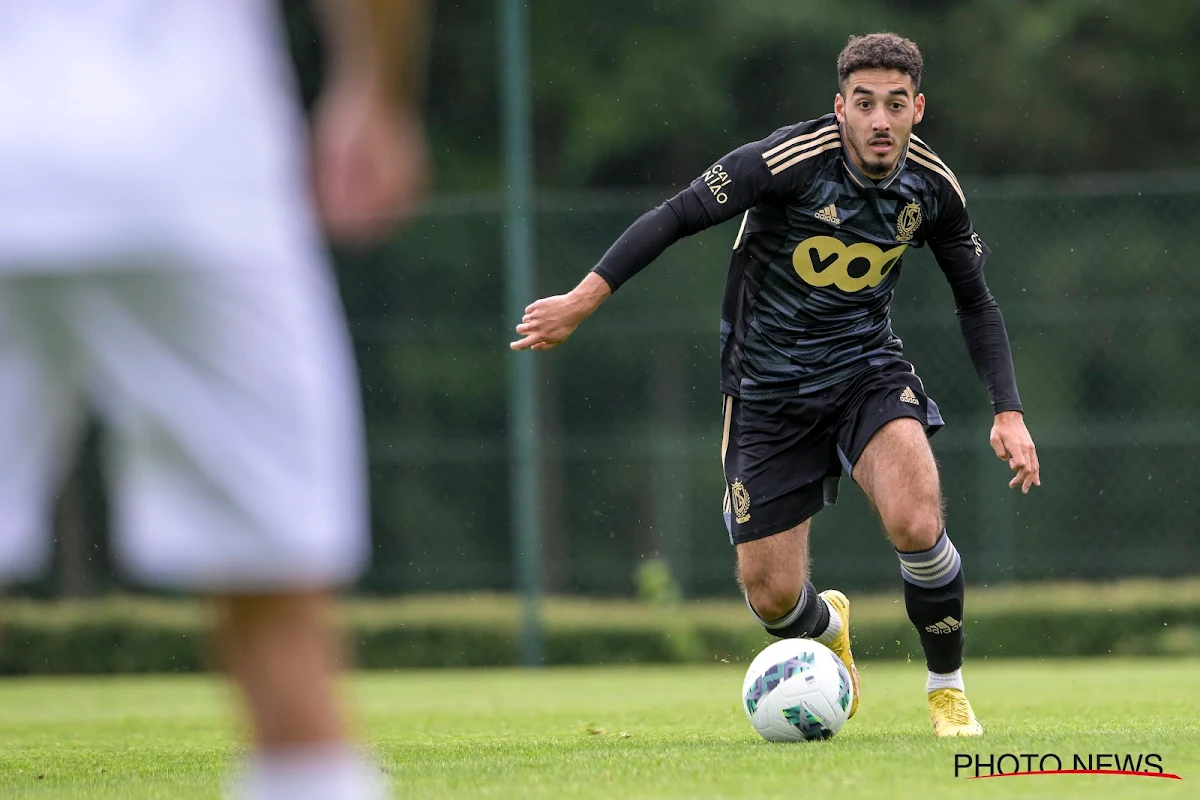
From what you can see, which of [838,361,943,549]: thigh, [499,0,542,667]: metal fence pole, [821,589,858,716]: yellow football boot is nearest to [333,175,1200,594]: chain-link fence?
[499,0,542,667]: metal fence pole

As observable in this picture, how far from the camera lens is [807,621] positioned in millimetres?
5883

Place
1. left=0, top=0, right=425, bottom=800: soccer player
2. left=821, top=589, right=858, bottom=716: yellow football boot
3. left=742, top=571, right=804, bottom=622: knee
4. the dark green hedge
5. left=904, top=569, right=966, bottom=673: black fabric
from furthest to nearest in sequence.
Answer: the dark green hedge → left=821, top=589, right=858, bottom=716: yellow football boot → left=742, top=571, right=804, bottom=622: knee → left=904, top=569, right=966, bottom=673: black fabric → left=0, top=0, right=425, bottom=800: soccer player

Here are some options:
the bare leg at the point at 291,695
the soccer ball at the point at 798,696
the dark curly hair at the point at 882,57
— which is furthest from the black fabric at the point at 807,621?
the bare leg at the point at 291,695

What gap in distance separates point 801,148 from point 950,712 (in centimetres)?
186

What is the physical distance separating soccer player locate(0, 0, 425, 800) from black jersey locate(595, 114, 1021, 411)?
11.5ft

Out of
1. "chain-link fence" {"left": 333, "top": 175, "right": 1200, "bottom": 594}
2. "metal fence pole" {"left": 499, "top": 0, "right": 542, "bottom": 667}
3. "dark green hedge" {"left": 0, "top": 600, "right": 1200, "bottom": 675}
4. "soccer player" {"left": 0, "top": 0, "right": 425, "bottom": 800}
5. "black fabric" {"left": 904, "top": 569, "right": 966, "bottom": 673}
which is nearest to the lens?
"soccer player" {"left": 0, "top": 0, "right": 425, "bottom": 800}

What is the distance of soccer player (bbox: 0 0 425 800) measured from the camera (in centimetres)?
197

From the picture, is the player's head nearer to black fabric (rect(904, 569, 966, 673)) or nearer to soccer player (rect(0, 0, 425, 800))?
black fabric (rect(904, 569, 966, 673))

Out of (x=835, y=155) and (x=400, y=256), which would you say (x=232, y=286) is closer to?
(x=835, y=155)

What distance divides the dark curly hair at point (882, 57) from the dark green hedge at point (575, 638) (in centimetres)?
654

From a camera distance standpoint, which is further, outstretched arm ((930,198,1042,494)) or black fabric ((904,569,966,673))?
outstretched arm ((930,198,1042,494))

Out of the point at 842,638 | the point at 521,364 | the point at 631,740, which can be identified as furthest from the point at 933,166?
the point at 521,364

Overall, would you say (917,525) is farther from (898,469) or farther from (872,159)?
(872,159)

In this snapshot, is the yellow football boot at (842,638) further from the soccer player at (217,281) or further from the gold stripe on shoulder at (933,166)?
the soccer player at (217,281)
